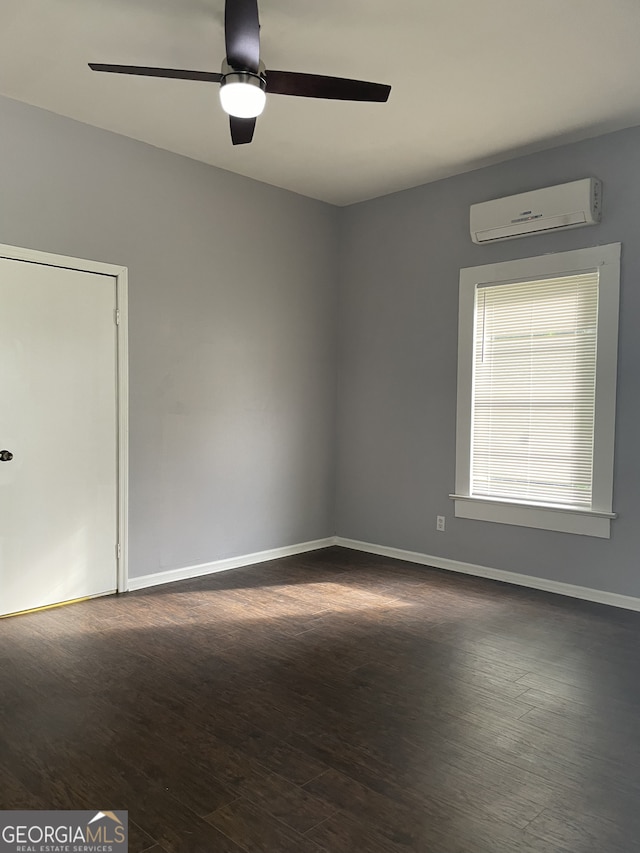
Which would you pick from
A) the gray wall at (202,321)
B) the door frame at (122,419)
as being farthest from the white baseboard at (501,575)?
the door frame at (122,419)

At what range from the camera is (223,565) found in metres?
4.81

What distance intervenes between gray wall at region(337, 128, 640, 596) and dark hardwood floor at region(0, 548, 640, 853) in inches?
19.0

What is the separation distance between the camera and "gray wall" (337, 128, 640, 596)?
3.98 m

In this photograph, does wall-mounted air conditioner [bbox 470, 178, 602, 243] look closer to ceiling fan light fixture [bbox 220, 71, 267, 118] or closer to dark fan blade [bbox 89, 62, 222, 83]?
ceiling fan light fixture [bbox 220, 71, 267, 118]

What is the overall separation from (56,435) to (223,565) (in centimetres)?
164

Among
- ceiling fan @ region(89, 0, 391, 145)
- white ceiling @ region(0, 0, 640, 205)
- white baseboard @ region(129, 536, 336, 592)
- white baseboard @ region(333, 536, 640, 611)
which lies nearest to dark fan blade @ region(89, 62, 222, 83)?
ceiling fan @ region(89, 0, 391, 145)

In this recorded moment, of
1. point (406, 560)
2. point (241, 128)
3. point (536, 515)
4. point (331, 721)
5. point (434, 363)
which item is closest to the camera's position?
point (331, 721)

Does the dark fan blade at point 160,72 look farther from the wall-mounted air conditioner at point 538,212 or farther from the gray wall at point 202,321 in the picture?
the wall-mounted air conditioner at point 538,212

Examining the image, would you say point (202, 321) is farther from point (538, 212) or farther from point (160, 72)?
point (538, 212)

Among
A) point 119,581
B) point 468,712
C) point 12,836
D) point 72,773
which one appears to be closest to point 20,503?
point 119,581

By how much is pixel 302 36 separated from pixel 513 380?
8.65ft

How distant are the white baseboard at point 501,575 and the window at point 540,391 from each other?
15.2 inches

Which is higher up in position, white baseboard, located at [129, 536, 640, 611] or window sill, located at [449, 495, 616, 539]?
window sill, located at [449, 495, 616, 539]

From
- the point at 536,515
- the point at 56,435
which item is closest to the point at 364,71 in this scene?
the point at 56,435
